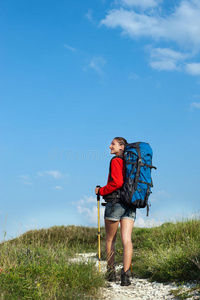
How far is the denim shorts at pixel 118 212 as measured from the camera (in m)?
6.57

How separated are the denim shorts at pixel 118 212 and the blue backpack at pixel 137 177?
0.52 feet

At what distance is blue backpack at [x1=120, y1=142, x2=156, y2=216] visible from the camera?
252 inches

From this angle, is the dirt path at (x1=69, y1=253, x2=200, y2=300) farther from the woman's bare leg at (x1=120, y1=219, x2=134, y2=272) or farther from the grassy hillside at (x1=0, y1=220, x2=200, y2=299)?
the woman's bare leg at (x1=120, y1=219, x2=134, y2=272)

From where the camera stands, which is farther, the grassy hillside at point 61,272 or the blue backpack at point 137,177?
the blue backpack at point 137,177

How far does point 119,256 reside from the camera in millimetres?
9828

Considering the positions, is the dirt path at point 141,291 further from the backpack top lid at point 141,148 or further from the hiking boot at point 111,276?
the backpack top lid at point 141,148

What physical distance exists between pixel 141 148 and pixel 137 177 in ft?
2.05

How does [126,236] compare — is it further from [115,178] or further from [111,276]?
[115,178]

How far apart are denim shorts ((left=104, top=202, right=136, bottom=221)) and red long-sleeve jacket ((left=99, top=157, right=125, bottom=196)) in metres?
0.31

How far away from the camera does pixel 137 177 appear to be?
21.2 ft

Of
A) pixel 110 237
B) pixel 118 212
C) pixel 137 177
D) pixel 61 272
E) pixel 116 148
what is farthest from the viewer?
pixel 116 148

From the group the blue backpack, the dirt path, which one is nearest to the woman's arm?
the blue backpack

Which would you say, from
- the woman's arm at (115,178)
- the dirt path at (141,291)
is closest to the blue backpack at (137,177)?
the woman's arm at (115,178)

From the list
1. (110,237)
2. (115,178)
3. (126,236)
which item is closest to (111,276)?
(110,237)
